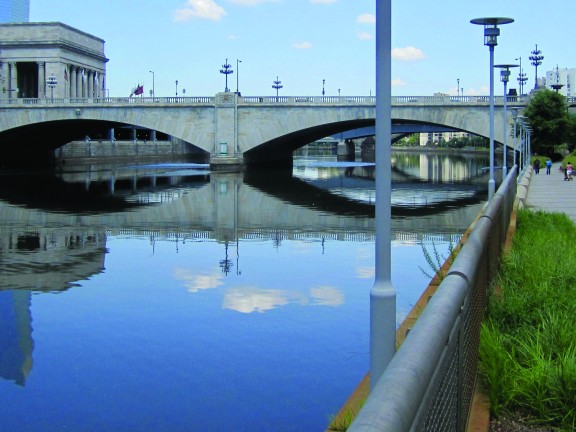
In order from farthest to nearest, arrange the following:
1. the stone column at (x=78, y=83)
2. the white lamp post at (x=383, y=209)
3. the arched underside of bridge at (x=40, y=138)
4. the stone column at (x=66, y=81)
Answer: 1. the stone column at (x=78, y=83)
2. the stone column at (x=66, y=81)
3. the arched underside of bridge at (x=40, y=138)
4. the white lamp post at (x=383, y=209)

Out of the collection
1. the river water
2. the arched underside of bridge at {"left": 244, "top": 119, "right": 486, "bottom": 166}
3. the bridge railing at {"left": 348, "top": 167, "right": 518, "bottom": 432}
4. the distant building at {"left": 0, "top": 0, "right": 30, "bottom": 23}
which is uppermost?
the distant building at {"left": 0, "top": 0, "right": 30, "bottom": 23}

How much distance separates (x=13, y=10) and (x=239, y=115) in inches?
4731

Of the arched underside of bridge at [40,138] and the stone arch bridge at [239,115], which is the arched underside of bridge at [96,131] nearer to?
the arched underside of bridge at [40,138]

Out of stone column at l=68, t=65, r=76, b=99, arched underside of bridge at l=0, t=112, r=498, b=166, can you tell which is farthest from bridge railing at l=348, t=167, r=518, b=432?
stone column at l=68, t=65, r=76, b=99

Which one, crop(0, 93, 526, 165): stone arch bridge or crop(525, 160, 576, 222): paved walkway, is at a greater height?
crop(0, 93, 526, 165): stone arch bridge

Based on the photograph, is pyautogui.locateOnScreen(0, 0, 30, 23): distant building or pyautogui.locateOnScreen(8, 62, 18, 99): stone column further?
pyautogui.locateOnScreen(0, 0, 30, 23): distant building

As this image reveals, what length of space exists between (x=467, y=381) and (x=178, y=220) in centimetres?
2647

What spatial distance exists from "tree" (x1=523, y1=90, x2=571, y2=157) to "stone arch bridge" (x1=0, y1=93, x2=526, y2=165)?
1746 mm

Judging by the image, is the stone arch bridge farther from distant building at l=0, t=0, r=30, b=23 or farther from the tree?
distant building at l=0, t=0, r=30, b=23

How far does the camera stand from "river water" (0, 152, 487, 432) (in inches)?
392

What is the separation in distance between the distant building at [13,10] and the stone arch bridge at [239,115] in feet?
339

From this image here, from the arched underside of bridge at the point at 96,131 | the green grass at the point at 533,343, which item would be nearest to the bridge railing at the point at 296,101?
the arched underside of bridge at the point at 96,131

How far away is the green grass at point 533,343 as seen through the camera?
623 cm

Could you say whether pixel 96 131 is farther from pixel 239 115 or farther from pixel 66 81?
pixel 239 115
